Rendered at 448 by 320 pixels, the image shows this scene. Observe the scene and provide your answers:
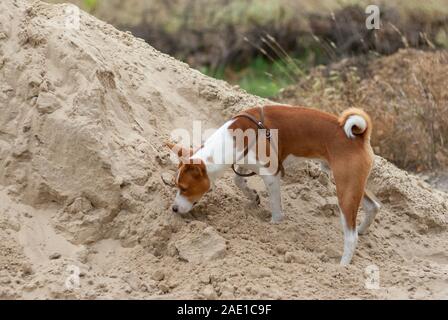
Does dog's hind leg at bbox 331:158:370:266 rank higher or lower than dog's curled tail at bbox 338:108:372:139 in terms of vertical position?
lower

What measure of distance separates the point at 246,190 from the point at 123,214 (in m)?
1.08

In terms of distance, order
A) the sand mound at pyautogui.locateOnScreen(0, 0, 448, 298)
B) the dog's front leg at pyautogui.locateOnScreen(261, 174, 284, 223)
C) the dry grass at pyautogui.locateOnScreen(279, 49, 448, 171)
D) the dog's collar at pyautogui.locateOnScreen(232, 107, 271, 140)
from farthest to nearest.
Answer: the dry grass at pyautogui.locateOnScreen(279, 49, 448, 171)
the dog's front leg at pyautogui.locateOnScreen(261, 174, 284, 223)
the dog's collar at pyautogui.locateOnScreen(232, 107, 271, 140)
the sand mound at pyautogui.locateOnScreen(0, 0, 448, 298)

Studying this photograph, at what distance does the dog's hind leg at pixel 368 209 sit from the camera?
7.53m

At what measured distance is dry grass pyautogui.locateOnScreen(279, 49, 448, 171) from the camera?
36.5ft

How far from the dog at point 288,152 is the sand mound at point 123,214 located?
0.98ft

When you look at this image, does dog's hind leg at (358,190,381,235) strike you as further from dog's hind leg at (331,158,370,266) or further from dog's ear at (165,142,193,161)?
dog's ear at (165,142,193,161)

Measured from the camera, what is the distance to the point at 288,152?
7.20 metres

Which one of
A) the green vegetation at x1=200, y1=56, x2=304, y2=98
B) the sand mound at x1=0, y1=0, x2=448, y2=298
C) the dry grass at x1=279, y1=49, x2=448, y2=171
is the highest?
the green vegetation at x1=200, y1=56, x2=304, y2=98

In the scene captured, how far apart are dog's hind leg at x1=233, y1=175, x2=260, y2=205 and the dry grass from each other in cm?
408

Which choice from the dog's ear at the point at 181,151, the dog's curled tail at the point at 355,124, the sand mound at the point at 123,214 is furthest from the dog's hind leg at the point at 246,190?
the dog's curled tail at the point at 355,124

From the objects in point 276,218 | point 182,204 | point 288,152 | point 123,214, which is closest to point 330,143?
point 288,152

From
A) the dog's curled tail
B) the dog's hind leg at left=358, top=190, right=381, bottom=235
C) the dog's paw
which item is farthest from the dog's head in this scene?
the dog's hind leg at left=358, top=190, right=381, bottom=235

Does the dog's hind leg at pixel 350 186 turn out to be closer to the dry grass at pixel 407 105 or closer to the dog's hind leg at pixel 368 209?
the dog's hind leg at pixel 368 209

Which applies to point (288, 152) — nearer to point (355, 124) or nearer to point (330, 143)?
point (330, 143)
